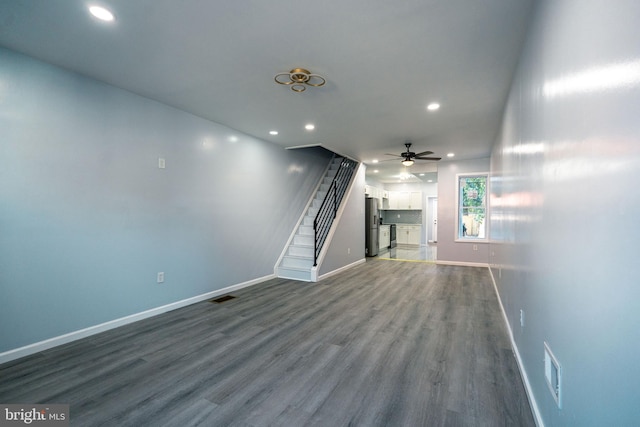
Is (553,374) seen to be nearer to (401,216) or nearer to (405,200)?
(405,200)

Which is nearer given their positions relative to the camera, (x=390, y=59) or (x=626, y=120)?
(x=626, y=120)

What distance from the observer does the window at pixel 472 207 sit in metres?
6.89

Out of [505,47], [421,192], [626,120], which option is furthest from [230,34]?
[421,192]

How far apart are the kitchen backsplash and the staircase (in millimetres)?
5194

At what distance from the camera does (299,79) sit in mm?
2758

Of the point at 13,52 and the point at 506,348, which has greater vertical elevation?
the point at 13,52

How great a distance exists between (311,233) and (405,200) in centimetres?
683

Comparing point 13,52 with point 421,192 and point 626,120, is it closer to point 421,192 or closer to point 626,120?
point 626,120

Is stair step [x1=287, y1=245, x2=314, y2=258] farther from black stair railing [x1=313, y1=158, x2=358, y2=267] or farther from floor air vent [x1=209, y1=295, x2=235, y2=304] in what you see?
floor air vent [x1=209, y1=295, x2=235, y2=304]

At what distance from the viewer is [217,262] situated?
4336 mm

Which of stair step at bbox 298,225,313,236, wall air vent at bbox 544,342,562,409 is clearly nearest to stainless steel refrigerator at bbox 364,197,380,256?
stair step at bbox 298,225,313,236

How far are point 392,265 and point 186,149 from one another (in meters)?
5.38

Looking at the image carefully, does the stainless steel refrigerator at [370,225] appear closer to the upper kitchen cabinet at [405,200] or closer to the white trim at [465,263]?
the white trim at [465,263]

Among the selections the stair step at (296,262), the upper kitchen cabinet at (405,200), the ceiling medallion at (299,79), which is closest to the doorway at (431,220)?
the upper kitchen cabinet at (405,200)
